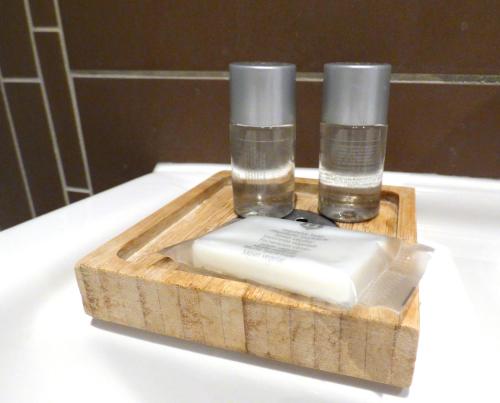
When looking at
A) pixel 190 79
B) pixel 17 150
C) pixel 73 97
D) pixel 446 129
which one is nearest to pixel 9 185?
pixel 17 150

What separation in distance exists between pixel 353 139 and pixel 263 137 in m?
0.07

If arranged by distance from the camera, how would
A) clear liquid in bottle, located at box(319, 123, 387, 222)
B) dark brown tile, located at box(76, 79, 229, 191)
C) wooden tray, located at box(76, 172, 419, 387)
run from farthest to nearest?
dark brown tile, located at box(76, 79, 229, 191) → clear liquid in bottle, located at box(319, 123, 387, 222) → wooden tray, located at box(76, 172, 419, 387)

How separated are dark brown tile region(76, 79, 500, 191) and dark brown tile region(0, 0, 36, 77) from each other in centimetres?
7

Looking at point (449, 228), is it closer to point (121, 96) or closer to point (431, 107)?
point (431, 107)

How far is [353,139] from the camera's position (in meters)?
0.30

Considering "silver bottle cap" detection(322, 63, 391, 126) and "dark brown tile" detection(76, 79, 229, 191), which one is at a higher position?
"silver bottle cap" detection(322, 63, 391, 126)

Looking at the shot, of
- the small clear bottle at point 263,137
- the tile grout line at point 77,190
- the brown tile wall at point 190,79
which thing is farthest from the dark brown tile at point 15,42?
the small clear bottle at point 263,137

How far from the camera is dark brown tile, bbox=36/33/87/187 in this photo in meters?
0.45

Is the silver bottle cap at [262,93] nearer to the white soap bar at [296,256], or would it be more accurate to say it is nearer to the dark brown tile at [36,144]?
the white soap bar at [296,256]

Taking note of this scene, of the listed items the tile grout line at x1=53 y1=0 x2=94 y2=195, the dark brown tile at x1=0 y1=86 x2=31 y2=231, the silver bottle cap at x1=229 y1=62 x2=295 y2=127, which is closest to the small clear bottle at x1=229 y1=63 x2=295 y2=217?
the silver bottle cap at x1=229 y1=62 x2=295 y2=127

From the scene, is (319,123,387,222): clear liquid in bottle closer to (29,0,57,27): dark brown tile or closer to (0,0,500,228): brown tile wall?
(0,0,500,228): brown tile wall

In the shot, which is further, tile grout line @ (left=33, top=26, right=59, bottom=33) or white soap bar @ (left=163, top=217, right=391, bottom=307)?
tile grout line @ (left=33, top=26, right=59, bottom=33)

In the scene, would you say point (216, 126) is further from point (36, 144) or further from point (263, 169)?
point (36, 144)

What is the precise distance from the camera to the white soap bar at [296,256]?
0.68 ft
